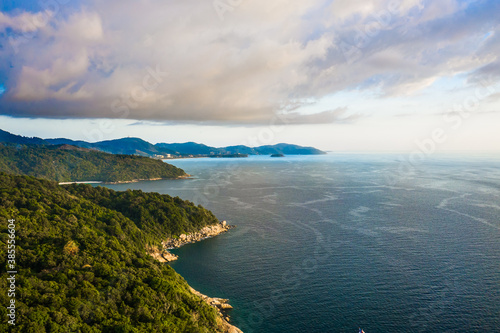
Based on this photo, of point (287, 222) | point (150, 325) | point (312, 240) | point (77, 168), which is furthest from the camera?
point (77, 168)

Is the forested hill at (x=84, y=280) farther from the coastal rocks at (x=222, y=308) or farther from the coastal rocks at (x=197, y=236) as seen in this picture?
the coastal rocks at (x=197, y=236)

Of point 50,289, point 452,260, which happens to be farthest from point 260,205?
point 50,289

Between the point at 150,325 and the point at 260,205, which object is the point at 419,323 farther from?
the point at 260,205

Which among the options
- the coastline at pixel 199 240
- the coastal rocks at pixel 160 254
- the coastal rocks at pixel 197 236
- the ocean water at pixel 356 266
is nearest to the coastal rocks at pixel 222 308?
the coastline at pixel 199 240

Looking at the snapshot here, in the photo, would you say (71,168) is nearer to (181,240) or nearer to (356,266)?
(181,240)

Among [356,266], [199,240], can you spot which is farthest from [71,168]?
[356,266]

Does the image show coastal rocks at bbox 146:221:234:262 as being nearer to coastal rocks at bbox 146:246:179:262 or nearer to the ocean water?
coastal rocks at bbox 146:246:179:262

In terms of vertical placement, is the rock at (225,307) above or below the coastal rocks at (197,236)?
below

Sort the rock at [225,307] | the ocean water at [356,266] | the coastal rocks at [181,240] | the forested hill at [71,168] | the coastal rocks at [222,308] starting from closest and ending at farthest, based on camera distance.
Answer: the coastal rocks at [222,308] < the ocean water at [356,266] < the rock at [225,307] < the coastal rocks at [181,240] < the forested hill at [71,168]
